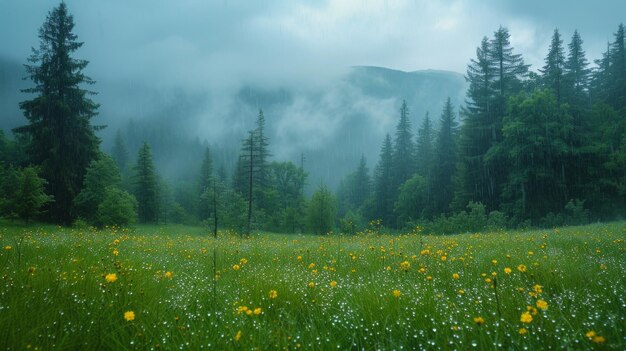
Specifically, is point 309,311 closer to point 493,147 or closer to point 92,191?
point 92,191

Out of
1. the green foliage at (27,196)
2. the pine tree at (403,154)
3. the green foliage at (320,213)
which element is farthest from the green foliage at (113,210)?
the pine tree at (403,154)

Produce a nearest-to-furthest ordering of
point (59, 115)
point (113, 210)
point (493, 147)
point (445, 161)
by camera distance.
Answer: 1. point (113, 210)
2. point (59, 115)
3. point (493, 147)
4. point (445, 161)

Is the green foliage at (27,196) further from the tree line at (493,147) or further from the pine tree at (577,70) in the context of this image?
the pine tree at (577,70)

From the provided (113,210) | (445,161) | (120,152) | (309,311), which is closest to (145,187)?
(113,210)

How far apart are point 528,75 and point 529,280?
35484 millimetres

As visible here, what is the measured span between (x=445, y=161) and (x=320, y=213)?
59.4 ft

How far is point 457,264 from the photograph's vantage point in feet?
15.3

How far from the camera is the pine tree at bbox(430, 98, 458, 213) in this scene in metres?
39.5

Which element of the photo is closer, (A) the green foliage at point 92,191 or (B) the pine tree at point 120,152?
(A) the green foliage at point 92,191

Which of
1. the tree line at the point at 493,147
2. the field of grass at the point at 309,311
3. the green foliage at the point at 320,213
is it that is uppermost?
the tree line at the point at 493,147

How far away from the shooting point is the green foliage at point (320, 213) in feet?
146

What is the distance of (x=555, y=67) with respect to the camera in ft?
98.4

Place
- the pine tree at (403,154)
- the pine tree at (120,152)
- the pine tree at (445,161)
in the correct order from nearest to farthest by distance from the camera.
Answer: the pine tree at (445,161) → the pine tree at (403,154) → the pine tree at (120,152)

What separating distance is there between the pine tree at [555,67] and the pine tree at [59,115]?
41.4 metres
